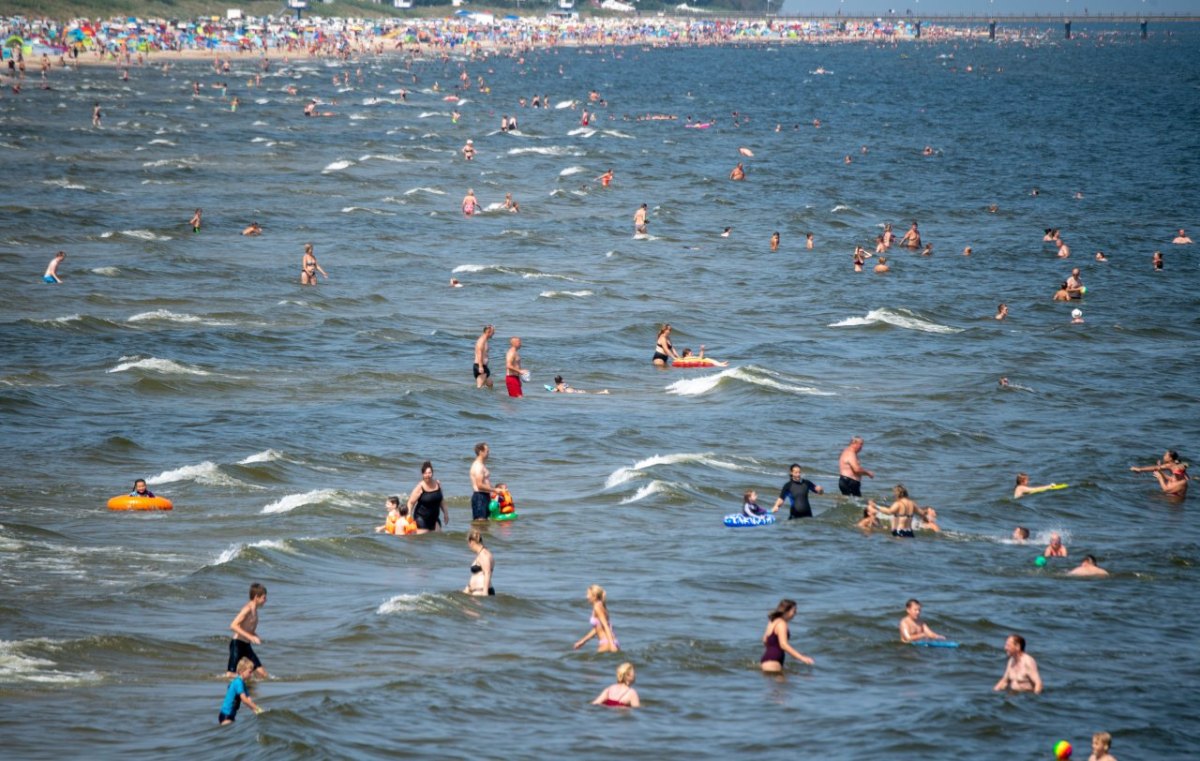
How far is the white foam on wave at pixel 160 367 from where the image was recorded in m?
33.2

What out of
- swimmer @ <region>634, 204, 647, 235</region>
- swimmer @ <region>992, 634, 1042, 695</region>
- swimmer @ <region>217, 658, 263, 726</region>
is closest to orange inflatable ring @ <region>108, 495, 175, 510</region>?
swimmer @ <region>217, 658, 263, 726</region>

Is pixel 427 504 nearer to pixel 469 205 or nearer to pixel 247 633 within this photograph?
pixel 247 633

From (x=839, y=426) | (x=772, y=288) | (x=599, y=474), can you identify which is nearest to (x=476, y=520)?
(x=599, y=474)

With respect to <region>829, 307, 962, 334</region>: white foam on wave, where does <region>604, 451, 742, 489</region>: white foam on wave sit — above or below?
below

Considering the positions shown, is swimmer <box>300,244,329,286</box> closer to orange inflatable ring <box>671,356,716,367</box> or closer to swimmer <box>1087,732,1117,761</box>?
orange inflatable ring <box>671,356,716,367</box>

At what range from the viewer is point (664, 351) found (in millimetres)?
34969

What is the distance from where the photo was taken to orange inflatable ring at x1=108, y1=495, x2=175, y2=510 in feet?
77.2

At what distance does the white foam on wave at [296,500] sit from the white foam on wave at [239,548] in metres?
1.70

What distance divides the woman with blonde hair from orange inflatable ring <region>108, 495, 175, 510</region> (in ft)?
28.3

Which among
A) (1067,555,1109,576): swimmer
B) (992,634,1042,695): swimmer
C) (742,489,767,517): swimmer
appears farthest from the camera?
(742,489,767,517): swimmer

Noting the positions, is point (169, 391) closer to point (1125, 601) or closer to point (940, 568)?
point (940, 568)

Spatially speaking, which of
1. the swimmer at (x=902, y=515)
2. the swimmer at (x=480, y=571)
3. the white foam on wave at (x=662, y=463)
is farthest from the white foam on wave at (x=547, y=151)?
the swimmer at (x=480, y=571)

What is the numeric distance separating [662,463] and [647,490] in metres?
1.59

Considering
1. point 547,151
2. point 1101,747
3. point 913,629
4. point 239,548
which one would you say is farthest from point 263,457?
point 547,151
